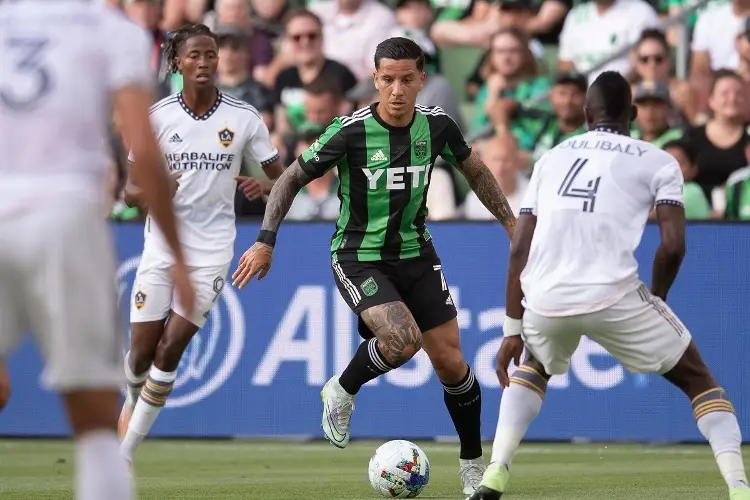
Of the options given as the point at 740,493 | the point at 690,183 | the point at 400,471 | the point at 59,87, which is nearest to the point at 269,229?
the point at 400,471

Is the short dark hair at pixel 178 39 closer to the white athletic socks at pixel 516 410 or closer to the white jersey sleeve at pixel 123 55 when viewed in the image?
the white athletic socks at pixel 516 410

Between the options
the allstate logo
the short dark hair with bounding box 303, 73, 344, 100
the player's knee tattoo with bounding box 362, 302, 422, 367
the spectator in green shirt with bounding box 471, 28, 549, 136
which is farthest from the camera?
the spectator in green shirt with bounding box 471, 28, 549, 136

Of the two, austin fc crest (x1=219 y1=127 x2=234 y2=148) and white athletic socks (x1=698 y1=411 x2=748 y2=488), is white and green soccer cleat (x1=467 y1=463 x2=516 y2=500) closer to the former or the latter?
white athletic socks (x1=698 y1=411 x2=748 y2=488)

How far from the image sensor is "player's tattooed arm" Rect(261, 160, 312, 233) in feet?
25.7

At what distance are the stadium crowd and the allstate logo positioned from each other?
99 centimetres

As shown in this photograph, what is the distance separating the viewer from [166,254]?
30.0 ft

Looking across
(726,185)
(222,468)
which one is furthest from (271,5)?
(222,468)

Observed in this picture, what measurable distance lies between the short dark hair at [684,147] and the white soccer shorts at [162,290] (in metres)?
4.45

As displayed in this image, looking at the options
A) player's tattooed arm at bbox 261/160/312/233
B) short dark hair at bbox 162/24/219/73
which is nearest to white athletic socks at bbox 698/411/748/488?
player's tattooed arm at bbox 261/160/312/233

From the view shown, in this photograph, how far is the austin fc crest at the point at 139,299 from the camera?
904 cm

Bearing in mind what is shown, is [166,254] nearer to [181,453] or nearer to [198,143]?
[198,143]

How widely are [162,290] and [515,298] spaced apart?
10.4 ft

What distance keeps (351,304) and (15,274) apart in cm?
418

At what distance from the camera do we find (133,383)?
30.0ft
